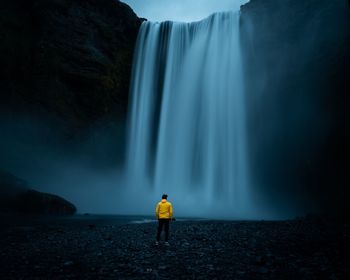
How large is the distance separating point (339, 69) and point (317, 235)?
20058mm

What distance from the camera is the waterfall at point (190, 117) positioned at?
1249 inches

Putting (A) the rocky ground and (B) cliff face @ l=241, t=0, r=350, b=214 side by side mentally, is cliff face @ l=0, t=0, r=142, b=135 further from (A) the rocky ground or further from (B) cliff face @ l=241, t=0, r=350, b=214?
(A) the rocky ground

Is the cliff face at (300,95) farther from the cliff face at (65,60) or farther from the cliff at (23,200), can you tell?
the cliff at (23,200)

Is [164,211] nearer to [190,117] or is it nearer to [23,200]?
[23,200]

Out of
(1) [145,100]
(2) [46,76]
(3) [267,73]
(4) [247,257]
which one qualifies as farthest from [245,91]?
(4) [247,257]

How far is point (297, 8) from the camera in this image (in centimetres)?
3006

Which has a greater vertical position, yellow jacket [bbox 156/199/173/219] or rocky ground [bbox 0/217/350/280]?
yellow jacket [bbox 156/199/173/219]

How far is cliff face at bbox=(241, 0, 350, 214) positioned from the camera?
2536 cm

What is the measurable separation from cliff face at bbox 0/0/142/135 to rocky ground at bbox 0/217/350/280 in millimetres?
24727

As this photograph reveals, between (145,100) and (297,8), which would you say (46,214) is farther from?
(297,8)

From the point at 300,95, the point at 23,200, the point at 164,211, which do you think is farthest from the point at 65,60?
the point at 164,211

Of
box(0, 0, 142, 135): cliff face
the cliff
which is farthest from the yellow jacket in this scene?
box(0, 0, 142, 135): cliff face

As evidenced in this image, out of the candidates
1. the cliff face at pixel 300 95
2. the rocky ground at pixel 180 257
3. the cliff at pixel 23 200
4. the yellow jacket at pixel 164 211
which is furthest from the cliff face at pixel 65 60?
the yellow jacket at pixel 164 211

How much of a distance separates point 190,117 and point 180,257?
2856cm
